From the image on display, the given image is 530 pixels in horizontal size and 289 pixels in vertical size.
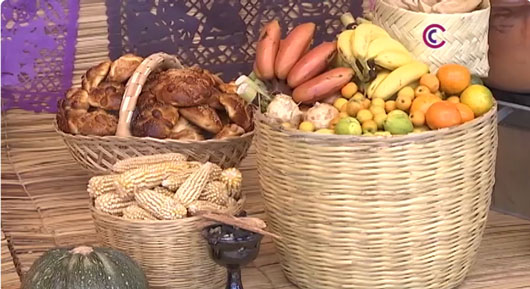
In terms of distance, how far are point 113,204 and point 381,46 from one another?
48 centimetres

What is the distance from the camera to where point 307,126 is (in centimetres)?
133

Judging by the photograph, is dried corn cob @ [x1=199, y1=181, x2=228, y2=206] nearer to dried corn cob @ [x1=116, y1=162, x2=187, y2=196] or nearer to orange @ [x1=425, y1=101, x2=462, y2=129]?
dried corn cob @ [x1=116, y1=162, x2=187, y2=196]

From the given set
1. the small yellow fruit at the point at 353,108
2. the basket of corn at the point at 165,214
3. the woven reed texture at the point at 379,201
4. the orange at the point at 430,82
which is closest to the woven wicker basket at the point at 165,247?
the basket of corn at the point at 165,214

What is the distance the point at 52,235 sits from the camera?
5.56 feet

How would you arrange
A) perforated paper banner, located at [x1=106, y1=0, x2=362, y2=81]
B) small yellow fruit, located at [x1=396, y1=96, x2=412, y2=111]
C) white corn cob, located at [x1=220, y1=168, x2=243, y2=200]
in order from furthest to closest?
1. perforated paper banner, located at [x1=106, y1=0, x2=362, y2=81]
2. white corn cob, located at [x1=220, y1=168, x2=243, y2=200]
3. small yellow fruit, located at [x1=396, y1=96, x2=412, y2=111]

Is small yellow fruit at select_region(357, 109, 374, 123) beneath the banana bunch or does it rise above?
beneath

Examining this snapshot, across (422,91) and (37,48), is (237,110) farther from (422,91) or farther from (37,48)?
(37,48)

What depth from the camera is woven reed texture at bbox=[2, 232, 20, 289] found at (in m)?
1.51

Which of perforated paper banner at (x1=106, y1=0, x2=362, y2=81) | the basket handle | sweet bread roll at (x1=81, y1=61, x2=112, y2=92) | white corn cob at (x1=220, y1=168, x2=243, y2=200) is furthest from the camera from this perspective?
perforated paper banner at (x1=106, y1=0, x2=362, y2=81)

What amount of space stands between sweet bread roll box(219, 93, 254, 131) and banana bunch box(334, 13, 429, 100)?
0.32m

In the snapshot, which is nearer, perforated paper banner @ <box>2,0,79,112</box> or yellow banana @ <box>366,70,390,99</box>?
yellow banana @ <box>366,70,390,99</box>

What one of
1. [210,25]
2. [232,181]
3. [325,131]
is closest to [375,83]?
[325,131]

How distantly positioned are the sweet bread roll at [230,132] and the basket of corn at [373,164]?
232 millimetres

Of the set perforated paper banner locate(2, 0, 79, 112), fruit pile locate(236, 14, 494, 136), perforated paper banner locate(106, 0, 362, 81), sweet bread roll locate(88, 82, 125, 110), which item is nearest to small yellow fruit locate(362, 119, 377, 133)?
fruit pile locate(236, 14, 494, 136)
